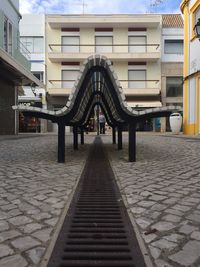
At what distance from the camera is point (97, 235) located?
326cm

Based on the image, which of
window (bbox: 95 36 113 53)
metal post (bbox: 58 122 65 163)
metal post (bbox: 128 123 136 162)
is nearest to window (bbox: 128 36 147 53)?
window (bbox: 95 36 113 53)

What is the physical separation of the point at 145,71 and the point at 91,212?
Answer: 37.8 meters

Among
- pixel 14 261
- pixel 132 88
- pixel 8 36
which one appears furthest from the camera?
pixel 132 88

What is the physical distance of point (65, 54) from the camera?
130 ft

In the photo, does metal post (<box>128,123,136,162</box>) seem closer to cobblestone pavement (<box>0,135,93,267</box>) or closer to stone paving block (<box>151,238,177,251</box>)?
cobblestone pavement (<box>0,135,93,267</box>)

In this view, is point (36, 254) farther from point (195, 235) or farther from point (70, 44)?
point (70, 44)

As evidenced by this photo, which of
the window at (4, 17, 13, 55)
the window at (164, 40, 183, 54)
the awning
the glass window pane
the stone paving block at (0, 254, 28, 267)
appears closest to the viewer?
the stone paving block at (0, 254, 28, 267)

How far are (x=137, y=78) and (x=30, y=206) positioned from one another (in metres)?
37.5

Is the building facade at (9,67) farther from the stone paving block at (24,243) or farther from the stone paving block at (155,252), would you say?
the stone paving block at (155,252)

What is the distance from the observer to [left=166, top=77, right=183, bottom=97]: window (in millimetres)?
39844

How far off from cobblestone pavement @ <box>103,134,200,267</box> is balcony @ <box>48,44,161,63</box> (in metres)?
33.2

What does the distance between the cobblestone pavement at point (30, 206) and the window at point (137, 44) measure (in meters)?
34.7

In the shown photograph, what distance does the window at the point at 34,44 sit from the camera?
132 feet

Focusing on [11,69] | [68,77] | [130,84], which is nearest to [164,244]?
[11,69]
